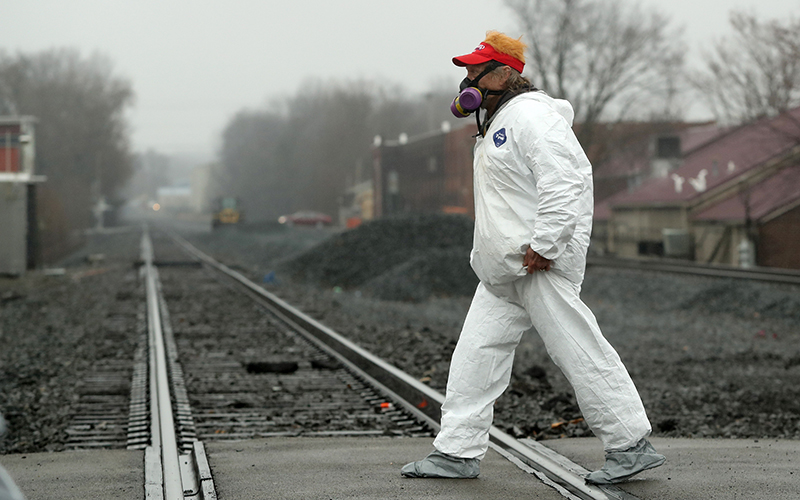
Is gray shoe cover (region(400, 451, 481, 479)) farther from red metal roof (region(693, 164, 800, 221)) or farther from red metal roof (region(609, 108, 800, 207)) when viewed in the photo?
red metal roof (region(609, 108, 800, 207))

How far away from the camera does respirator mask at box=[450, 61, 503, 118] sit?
149 inches

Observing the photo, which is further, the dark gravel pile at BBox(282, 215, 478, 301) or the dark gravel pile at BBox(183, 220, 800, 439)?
the dark gravel pile at BBox(282, 215, 478, 301)

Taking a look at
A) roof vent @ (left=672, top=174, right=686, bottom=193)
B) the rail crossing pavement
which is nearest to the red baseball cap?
the rail crossing pavement

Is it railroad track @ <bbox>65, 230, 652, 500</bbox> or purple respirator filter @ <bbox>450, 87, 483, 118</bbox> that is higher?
purple respirator filter @ <bbox>450, 87, 483, 118</bbox>

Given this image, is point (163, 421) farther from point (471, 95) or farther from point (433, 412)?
point (471, 95)

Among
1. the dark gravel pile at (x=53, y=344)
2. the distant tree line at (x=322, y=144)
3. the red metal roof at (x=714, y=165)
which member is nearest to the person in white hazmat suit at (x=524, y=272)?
the dark gravel pile at (x=53, y=344)

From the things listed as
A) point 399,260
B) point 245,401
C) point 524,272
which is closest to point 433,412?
point 245,401

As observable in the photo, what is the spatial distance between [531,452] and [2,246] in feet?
80.7

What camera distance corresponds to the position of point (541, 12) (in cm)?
4072

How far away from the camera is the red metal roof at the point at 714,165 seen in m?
33.4

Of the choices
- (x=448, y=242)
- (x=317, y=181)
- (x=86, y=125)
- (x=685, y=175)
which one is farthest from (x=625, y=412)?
(x=317, y=181)

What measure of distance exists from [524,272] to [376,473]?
1190mm

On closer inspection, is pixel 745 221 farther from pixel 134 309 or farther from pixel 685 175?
pixel 134 309

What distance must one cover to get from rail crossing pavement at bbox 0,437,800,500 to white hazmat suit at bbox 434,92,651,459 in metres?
0.26
